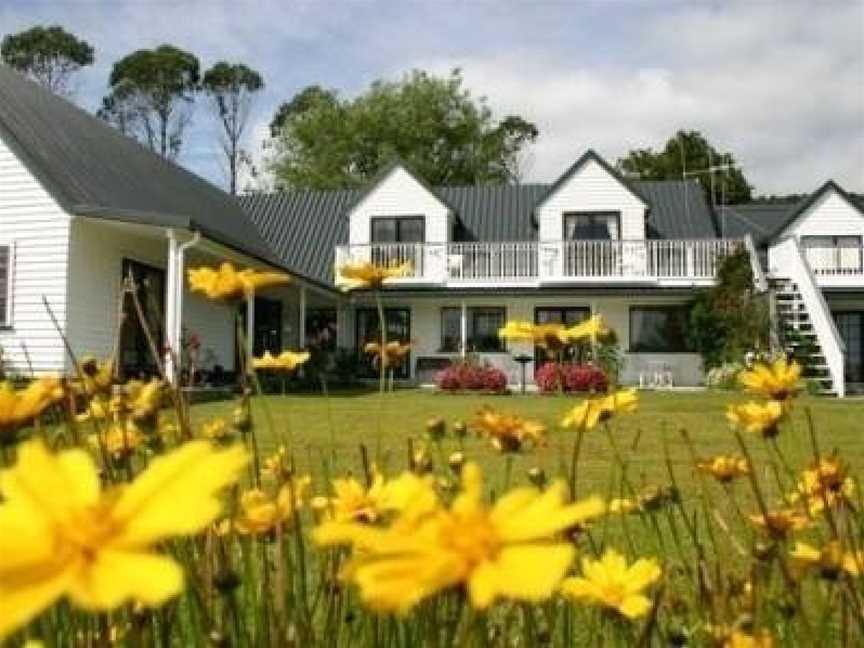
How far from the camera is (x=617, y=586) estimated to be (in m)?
1.22

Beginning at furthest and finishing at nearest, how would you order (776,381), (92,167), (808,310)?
(808,310)
(92,167)
(776,381)

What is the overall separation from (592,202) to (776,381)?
2438 cm

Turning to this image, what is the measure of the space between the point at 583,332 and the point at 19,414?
0.83 m

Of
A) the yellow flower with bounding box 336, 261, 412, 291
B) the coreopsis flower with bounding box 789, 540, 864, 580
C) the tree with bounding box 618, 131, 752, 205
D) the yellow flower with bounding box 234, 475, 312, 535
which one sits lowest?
the coreopsis flower with bounding box 789, 540, 864, 580

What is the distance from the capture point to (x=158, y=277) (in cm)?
1828

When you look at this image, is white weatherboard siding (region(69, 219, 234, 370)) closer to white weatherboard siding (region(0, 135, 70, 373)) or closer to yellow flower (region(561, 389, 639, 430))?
white weatherboard siding (region(0, 135, 70, 373))

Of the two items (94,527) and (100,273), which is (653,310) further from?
(94,527)

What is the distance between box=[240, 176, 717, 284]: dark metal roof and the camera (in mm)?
26438

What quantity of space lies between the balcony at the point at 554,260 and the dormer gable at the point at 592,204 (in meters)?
0.77

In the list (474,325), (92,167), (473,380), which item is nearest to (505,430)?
(92,167)

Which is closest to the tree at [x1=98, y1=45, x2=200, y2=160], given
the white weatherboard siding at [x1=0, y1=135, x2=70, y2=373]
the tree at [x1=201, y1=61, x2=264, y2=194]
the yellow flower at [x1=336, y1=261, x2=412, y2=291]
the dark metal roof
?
the tree at [x1=201, y1=61, x2=264, y2=194]

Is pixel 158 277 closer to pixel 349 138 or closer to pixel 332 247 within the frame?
pixel 332 247

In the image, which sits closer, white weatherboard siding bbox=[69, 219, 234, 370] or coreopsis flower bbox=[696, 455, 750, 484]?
coreopsis flower bbox=[696, 455, 750, 484]

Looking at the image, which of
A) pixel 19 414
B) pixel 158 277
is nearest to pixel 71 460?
pixel 19 414
